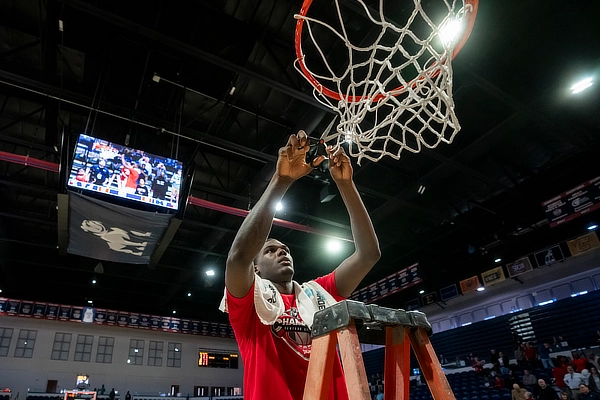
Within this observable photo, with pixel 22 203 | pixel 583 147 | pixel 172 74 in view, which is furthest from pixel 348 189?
pixel 22 203

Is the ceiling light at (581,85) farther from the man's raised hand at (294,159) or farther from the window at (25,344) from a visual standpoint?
the window at (25,344)

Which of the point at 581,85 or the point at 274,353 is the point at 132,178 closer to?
the point at 274,353

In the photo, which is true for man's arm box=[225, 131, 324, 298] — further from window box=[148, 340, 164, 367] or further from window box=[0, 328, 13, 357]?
window box=[148, 340, 164, 367]

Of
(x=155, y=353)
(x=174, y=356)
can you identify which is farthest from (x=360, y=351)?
(x=174, y=356)

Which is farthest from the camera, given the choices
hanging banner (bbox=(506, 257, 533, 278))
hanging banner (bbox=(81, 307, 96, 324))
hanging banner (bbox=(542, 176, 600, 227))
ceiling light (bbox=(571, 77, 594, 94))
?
hanging banner (bbox=(81, 307, 96, 324))

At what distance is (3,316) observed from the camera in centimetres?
1479

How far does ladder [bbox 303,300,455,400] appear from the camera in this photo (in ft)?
3.73

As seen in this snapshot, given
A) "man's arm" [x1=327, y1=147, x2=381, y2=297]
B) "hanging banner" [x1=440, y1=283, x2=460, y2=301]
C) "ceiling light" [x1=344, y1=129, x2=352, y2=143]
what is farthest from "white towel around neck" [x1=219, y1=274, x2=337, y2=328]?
"hanging banner" [x1=440, y1=283, x2=460, y2=301]

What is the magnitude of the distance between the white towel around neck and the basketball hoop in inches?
38.1

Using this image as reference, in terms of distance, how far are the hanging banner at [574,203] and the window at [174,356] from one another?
1582 cm

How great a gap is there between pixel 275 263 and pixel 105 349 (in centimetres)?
1723

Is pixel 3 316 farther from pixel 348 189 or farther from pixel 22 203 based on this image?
pixel 348 189

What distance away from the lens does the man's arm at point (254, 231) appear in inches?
63.0

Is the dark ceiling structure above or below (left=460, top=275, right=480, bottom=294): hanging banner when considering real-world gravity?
above
